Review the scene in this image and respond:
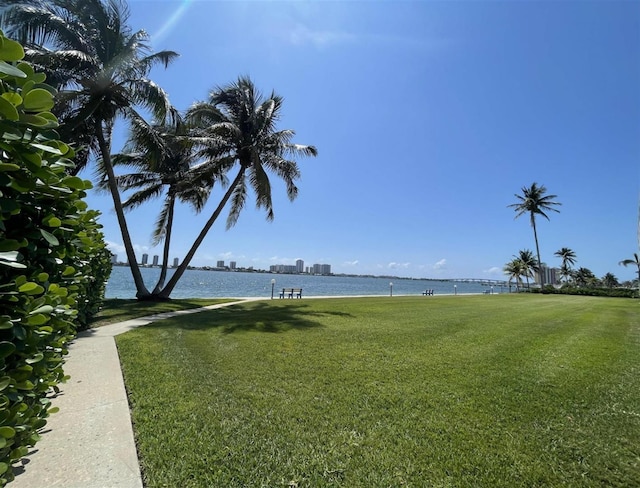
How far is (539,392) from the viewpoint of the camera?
418 centimetres

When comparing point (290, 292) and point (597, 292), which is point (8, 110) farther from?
point (597, 292)

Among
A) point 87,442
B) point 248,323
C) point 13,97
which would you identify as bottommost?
point 87,442

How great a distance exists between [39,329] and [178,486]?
146 cm

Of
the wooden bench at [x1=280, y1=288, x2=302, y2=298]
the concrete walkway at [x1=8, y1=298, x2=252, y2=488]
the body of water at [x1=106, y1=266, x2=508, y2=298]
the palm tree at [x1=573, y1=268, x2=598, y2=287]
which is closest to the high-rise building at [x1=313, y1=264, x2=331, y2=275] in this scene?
the body of water at [x1=106, y1=266, x2=508, y2=298]

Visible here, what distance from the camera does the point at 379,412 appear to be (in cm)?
342

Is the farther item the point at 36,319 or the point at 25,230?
the point at 25,230

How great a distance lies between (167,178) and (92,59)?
21.4ft

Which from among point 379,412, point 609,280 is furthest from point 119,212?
point 609,280

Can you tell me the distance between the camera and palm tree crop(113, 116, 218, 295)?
49.1ft

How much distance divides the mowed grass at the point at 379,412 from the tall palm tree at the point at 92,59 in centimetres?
967

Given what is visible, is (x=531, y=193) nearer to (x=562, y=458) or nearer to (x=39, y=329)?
A: (x=562, y=458)

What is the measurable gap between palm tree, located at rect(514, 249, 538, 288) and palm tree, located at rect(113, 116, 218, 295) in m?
52.8

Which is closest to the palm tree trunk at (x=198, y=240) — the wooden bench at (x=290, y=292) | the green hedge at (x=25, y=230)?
the wooden bench at (x=290, y=292)

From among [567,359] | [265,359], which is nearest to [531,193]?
[567,359]
